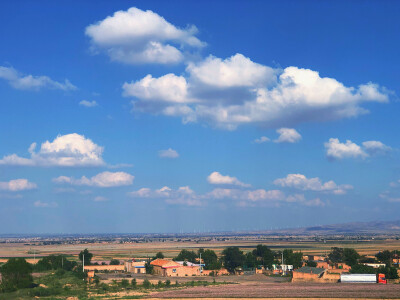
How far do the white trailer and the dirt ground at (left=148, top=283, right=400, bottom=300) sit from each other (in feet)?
10.4

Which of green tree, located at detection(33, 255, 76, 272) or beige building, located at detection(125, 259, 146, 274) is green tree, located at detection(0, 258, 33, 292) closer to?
green tree, located at detection(33, 255, 76, 272)

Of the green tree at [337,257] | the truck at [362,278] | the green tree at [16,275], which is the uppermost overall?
the green tree at [16,275]

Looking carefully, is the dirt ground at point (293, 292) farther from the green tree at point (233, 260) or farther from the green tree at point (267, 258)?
the green tree at point (267, 258)

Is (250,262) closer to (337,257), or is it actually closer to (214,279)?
(337,257)

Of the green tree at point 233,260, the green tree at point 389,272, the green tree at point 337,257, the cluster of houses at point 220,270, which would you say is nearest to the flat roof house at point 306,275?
the cluster of houses at point 220,270

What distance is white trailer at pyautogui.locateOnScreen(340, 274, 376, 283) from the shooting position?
69.8m

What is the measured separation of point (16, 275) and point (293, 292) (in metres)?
36.5

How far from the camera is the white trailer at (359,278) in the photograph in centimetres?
6981

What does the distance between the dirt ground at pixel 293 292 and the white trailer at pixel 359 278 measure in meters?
3.16

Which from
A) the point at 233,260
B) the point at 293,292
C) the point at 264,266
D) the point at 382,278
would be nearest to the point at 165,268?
the point at 233,260

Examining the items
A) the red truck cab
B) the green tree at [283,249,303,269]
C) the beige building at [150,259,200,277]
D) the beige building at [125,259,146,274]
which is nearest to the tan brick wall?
the beige building at [125,259,146,274]

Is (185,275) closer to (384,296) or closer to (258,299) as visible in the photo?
(258,299)

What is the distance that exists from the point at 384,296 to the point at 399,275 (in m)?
29.1

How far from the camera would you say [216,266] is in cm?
9381
